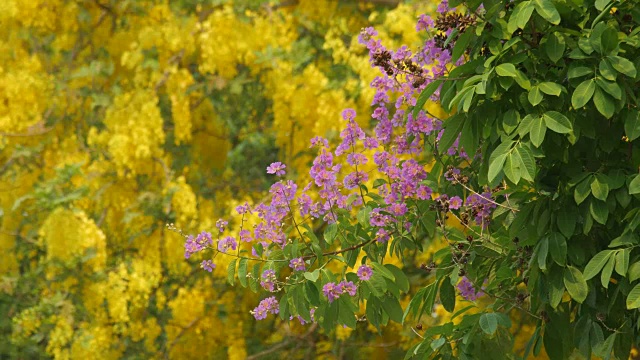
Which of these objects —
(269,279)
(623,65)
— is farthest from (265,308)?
(623,65)

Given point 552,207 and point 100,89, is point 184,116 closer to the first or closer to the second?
point 100,89

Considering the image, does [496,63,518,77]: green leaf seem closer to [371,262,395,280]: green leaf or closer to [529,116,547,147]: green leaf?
[529,116,547,147]: green leaf

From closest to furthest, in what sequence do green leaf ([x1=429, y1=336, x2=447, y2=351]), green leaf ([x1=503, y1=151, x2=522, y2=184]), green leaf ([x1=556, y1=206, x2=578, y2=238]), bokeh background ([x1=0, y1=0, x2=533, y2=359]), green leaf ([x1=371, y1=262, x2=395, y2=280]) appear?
green leaf ([x1=503, y1=151, x2=522, y2=184]) < green leaf ([x1=556, y1=206, x2=578, y2=238]) < green leaf ([x1=429, y1=336, x2=447, y2=351]) < green leaf ([x1=371, y1=262, x2=395, y2=280]) < bokeh background ([x1=0, y1=0, x2=533, y2=359])

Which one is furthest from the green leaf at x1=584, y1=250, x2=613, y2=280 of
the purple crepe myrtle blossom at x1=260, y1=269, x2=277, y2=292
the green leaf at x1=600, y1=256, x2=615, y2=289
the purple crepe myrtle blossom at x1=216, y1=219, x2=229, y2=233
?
the purple crepe myrtle blossom at x1=216, y1=219, x2=229, y2=233

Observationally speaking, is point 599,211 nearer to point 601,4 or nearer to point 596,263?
point 596,263

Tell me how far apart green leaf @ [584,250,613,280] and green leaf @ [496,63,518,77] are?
1.71 ft

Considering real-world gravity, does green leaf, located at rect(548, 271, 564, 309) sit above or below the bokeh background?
below

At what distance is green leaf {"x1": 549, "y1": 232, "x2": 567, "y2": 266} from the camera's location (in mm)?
3203

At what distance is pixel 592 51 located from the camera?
10.3 ft

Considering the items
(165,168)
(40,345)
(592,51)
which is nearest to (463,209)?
(592,51)

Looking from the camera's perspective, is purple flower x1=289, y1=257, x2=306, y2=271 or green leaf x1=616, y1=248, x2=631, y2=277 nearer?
green leaf x1=616, y1=248, x2=631, y2=277

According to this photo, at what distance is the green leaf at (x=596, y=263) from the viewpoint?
3.15m

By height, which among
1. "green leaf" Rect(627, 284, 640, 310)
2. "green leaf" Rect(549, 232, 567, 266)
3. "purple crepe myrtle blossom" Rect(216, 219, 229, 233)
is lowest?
"green leaf" Rect(627, 284, 640, 310)

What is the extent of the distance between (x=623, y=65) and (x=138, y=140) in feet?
13.6
